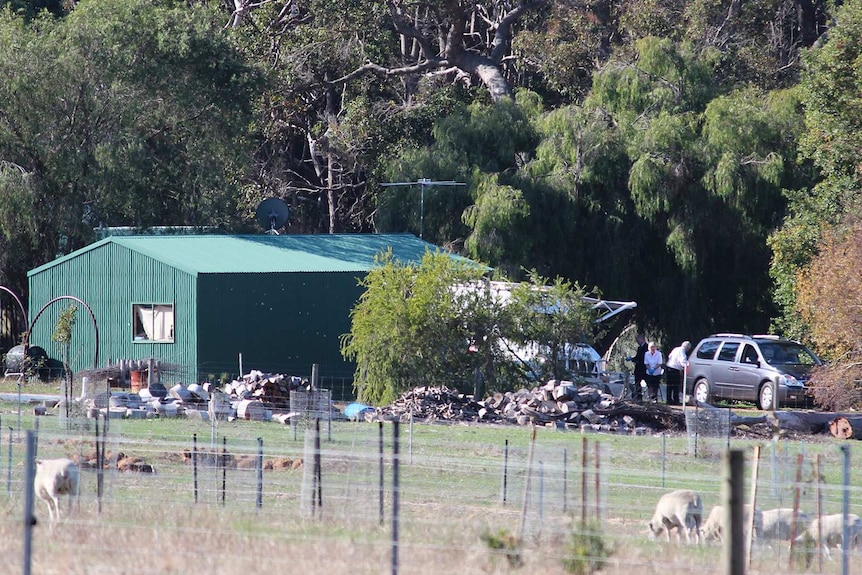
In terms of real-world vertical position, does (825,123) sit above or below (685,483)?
above

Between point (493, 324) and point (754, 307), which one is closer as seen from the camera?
point (493, 324)

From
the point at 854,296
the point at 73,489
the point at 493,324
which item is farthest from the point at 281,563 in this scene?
the point at 854,296

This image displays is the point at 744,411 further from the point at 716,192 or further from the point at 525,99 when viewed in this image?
the point at 525,99

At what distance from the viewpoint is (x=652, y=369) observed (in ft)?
101

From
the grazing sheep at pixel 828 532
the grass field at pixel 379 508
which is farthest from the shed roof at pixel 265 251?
the grazing sheep at pixel 828 532

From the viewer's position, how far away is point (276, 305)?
109 ft

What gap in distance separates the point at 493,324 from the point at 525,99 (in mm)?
18276

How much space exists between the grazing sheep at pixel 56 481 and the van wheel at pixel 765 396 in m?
Result: 20.5

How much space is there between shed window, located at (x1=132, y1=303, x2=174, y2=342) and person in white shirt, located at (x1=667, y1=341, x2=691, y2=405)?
513 inches

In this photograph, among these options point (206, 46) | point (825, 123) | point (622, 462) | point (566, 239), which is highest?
point (206, 46)

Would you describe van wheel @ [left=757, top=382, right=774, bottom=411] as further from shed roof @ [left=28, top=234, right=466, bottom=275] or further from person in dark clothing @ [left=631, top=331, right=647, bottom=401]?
shed roof @ [left=28, top=234, right=466, bottom=275]

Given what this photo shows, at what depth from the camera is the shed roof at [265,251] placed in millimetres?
33594

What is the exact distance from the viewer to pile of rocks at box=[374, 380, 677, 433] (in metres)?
26.4

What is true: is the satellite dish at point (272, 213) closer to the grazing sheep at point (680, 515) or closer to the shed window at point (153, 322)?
the shed window at point (153, 322)
